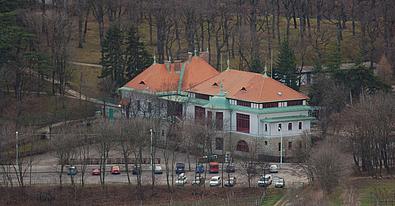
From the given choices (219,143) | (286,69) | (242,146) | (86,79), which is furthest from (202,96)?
(86,79)

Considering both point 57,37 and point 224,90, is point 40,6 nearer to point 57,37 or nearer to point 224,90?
point 57,37

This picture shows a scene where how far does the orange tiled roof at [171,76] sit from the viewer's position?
7388 centimetres

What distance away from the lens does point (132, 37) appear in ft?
256

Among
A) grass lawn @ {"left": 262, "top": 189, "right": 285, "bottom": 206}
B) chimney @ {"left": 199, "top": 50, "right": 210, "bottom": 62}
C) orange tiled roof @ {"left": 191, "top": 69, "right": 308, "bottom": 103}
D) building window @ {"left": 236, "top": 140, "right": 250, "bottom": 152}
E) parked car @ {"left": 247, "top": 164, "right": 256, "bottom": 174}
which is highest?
chimney @ {"left": 199, "top": 50, "right": 210, "bottom": 62}

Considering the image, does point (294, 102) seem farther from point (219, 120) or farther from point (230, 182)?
point (230, 182)

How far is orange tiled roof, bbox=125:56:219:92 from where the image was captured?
2908 inches

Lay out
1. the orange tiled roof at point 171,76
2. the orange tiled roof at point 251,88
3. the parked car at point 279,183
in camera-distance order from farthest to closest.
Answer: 1. the orange tiled roof at point 171,76
2. the orange tiled roof at point 251,88
3. the parked car at point 279,183

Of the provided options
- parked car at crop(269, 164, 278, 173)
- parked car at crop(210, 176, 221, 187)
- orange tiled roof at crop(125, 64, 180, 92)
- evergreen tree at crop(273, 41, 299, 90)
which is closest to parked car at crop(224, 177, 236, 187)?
parked car at crop(210, 176, 221, 187)

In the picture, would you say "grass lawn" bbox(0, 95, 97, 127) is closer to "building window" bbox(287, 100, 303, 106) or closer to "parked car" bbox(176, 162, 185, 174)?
"parked car" bbox(176, 162, 185, 174)

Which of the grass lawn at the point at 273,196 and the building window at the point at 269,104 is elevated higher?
the building window at the point at 269,104

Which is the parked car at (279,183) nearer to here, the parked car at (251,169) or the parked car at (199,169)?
the parked car at (251,169)

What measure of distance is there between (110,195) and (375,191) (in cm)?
1265

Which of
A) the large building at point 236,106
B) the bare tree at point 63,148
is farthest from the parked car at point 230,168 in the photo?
the bare tree at point 63,148

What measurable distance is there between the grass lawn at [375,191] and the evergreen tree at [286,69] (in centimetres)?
1602
